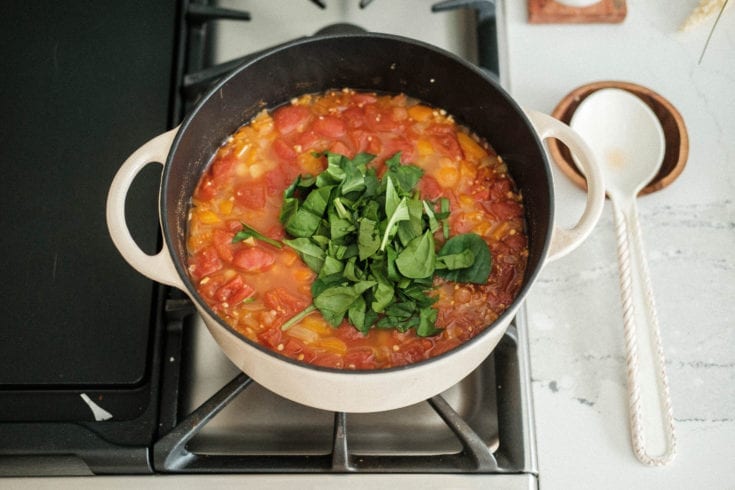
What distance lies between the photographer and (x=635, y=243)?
1202 mm

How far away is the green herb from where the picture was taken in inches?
44.3

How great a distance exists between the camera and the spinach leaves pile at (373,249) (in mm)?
1046

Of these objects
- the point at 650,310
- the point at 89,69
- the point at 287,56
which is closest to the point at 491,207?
the point at 650,310

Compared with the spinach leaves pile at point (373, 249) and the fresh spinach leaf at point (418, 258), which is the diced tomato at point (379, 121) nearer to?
the spinach leaves pile at point (373, 249)

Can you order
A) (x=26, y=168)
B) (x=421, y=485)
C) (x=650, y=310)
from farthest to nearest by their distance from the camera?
(x=26, y=168)
(x=650, y=310)
(x=421, y=485)

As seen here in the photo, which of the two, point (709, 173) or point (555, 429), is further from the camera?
point (709, 173)

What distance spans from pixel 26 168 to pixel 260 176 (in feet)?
1.36

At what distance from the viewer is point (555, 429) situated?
113 centimetres

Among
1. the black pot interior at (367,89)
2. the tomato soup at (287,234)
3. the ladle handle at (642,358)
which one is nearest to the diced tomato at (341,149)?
the tomato soup at (287,234)

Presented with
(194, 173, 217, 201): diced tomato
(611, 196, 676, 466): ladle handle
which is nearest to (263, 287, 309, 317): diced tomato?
(194, 173, 217, 201): diced tomato

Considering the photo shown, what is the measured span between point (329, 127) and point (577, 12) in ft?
1.77

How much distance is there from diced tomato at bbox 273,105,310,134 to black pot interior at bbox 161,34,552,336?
0.06 ft

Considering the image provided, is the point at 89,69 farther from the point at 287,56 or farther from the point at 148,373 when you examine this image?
the point at 148,373

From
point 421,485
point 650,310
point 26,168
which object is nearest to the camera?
point 421,485
